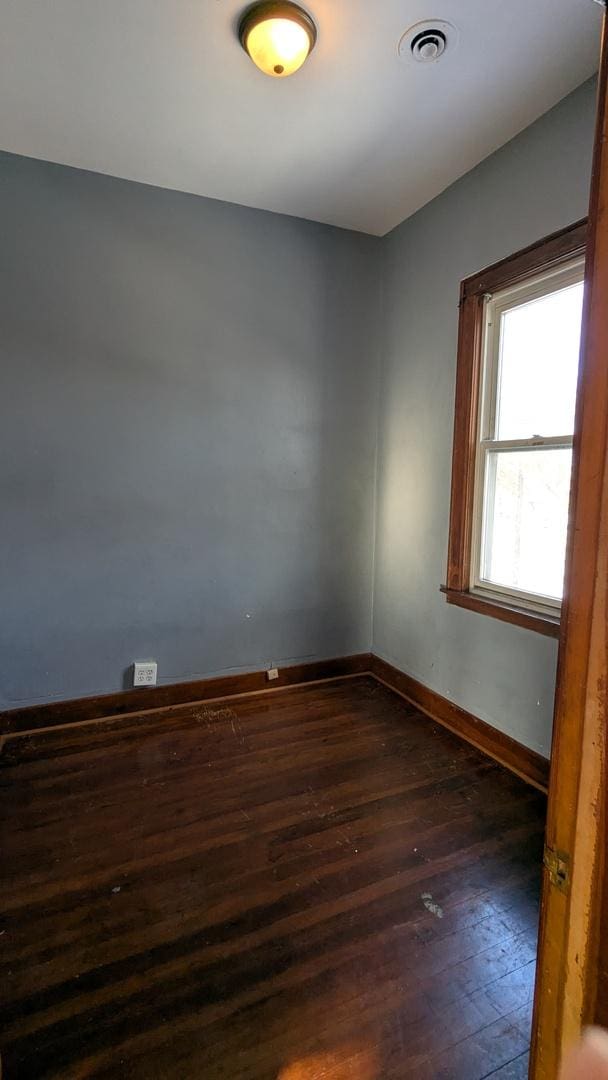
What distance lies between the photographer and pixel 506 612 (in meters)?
2.17

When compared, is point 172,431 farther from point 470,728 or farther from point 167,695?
point 470,728

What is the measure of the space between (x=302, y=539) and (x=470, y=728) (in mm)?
1331

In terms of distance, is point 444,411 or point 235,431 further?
Answer: point 235,431

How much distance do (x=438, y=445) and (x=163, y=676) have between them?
191 cm

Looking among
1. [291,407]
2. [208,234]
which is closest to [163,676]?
[291,407]

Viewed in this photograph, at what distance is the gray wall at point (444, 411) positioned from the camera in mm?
1938

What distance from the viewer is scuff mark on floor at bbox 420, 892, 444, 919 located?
4.71 ft

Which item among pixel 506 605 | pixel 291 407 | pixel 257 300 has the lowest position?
pixel 506 605

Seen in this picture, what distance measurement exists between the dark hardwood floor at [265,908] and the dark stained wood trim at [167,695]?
11 centimetres

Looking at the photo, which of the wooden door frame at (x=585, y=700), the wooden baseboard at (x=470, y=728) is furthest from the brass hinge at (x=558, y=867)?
the wooden baseboard at (x=470, y=728)

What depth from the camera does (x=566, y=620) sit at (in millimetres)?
565

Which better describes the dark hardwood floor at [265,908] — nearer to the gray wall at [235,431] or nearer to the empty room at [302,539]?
the empty room at [302,539]

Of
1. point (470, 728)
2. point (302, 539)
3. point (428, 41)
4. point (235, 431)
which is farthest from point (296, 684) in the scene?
point (428, 41)

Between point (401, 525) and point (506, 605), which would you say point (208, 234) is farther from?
point (506, 605)
